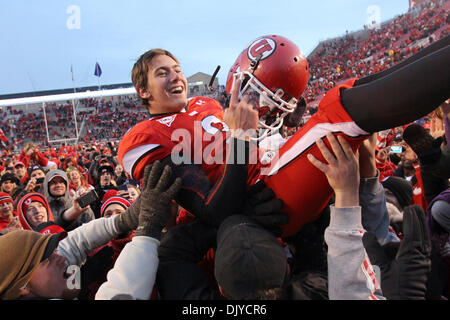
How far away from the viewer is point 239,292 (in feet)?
3.65

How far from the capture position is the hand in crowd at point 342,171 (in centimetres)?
118

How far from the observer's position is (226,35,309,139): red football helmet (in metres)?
1.87

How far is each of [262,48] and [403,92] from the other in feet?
3.56

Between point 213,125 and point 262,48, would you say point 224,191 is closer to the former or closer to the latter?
point 213,125

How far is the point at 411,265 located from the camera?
1312 mm

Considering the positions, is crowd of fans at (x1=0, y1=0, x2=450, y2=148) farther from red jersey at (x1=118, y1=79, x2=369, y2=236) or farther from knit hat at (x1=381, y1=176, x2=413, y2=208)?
red jersey at (x1=118, y1=79, x2=369, y2=236)

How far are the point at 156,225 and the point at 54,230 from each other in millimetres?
1442

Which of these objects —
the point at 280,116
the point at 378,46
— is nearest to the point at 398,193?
the point at 280,116

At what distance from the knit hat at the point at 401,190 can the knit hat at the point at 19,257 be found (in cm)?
246

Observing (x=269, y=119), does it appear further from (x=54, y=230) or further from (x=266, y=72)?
(x=54, y=230)

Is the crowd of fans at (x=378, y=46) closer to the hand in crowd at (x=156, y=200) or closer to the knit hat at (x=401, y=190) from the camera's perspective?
the knit hat at (x=401, y=190)

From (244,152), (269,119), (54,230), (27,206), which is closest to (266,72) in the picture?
(269,119)

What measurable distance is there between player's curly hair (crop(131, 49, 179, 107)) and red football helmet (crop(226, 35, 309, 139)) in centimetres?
51

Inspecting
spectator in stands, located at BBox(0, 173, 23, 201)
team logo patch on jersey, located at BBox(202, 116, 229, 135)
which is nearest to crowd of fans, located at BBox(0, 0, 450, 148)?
spectator in stands, located at BBox(0, 173, 23, 201)
